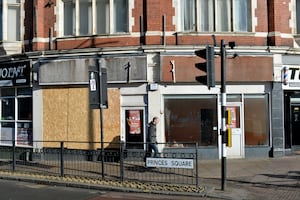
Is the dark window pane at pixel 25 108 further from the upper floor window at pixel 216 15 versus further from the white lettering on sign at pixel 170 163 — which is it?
the white lettering on sign at pixel 170 163

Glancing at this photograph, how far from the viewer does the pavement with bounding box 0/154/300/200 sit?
1093 cm

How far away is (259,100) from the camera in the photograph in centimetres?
1781

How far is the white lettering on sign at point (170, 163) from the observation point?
458 inches

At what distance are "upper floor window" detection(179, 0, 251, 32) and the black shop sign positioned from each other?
22.5 feet

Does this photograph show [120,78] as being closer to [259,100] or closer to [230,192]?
[259,100]

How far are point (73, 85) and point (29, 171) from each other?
471cm

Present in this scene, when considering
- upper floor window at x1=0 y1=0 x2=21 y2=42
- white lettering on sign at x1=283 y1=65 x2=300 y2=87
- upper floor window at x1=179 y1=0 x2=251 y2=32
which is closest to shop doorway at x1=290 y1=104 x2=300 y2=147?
white lettering on sign at x1=283 y1=65 x2=300 y2=87

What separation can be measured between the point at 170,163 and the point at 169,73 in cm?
593

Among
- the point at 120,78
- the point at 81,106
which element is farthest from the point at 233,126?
the point at 81,106

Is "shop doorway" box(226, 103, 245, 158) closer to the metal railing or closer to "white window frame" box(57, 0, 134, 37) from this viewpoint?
the metal railing

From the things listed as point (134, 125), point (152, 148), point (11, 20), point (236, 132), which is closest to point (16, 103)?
point (11, 20)

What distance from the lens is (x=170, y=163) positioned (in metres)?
11.9

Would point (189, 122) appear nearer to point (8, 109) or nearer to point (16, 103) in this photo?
point (16, 103)

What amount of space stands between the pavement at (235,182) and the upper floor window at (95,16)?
678 cm
